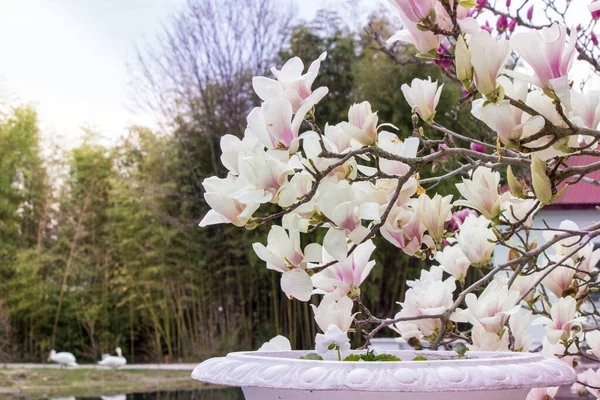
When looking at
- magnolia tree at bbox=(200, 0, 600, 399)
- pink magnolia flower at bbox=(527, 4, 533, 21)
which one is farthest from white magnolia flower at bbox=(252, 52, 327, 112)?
pink magnolia flower at bbox=(527, 4, 533, 21)

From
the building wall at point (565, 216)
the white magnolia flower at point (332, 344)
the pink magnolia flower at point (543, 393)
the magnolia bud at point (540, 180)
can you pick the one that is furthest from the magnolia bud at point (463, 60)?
the building wall at point (565, 216)

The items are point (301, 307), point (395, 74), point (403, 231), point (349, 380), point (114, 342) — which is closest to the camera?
point (349, 380)

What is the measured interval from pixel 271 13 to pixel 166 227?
10.3 ft

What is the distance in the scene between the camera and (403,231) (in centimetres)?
103

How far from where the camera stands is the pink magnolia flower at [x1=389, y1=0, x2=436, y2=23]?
0.82 m

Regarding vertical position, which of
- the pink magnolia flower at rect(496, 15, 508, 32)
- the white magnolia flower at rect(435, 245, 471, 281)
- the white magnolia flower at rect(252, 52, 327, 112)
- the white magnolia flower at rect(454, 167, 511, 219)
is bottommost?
the white magnolia flower at rect(435, 245, 471, 281)

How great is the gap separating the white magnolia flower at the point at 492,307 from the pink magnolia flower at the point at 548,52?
0.33 metres

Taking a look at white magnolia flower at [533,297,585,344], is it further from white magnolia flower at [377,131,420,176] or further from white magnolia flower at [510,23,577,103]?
white magnolia flower at [510,23,577,103]

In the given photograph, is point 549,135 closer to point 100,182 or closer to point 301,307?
point 301,307

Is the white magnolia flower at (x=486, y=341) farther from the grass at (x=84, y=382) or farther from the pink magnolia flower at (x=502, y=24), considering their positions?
the grass at (x=84, y=382)

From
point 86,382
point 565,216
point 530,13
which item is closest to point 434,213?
point 530,13

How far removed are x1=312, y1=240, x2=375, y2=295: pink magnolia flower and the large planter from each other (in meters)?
0.22

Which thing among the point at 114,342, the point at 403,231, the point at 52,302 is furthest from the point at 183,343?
the point at 403,231

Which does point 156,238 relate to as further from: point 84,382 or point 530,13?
point 530,13
